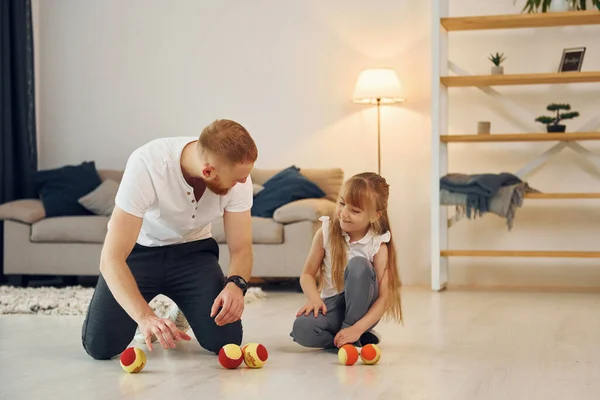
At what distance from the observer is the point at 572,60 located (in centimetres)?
501

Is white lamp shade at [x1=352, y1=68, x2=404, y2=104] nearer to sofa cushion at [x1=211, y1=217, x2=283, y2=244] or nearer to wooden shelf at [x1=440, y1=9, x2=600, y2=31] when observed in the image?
wooden shelf at [x1=440, y1=9, x2=600, y2=31]

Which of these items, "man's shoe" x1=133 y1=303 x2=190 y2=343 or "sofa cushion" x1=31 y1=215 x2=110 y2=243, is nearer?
"man's shoe" x1=133 y1=303 x2=190 y2=343

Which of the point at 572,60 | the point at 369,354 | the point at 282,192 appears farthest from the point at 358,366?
the point at 572,60

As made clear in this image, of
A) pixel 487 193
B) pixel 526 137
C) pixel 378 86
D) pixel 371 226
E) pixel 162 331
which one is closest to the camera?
pixel 162 331

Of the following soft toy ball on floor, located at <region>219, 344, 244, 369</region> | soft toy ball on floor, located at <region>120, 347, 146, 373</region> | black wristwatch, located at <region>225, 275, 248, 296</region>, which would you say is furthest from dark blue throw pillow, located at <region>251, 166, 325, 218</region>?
soft toy ball on floor, located at <region>120, 347, 146, 373</region>

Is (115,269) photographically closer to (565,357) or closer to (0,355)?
(0,355)

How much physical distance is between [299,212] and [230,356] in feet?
7.88

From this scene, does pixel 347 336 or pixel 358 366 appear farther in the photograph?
pixel 347 336

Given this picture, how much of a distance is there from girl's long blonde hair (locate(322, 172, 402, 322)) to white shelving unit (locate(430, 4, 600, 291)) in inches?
79.6

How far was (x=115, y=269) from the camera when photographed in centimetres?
250

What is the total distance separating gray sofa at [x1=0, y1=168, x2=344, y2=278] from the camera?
4.98 meters

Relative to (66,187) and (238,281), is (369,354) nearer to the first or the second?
(238,281)

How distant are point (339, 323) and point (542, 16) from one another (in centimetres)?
263

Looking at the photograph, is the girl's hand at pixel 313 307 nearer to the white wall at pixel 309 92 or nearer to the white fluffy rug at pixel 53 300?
the white fluffy rug at pixel 53 300
